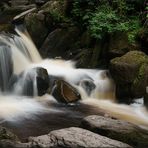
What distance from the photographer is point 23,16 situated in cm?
1356

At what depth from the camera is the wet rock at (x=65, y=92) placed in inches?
383

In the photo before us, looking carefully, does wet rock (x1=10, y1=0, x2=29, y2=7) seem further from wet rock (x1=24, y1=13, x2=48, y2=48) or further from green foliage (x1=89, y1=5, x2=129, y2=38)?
green foliage (x1=89, y1=5, x2=129, y2=38)

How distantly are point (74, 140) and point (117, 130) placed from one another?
1.10 meters

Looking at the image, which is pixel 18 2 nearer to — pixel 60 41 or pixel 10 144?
pixel 60 41

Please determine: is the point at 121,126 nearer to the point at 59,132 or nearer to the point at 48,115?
the point at 59,132

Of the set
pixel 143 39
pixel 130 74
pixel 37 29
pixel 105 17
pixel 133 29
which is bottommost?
pixel 130 74

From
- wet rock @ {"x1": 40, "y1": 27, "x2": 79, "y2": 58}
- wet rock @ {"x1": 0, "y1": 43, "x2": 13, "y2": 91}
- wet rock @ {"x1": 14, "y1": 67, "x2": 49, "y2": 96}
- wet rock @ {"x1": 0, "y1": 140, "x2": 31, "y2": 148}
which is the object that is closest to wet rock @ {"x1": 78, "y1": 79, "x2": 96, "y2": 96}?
wet rock @ {"x1": 14, "y1": 67, "x2": 49, "y2": 96}

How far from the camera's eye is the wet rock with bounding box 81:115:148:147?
22.1ft

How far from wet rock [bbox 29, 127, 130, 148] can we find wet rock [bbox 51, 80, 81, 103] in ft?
11.0

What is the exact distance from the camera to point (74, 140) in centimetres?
606

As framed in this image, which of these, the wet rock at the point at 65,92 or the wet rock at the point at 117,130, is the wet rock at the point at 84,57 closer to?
the wet rock at the point at 65,92

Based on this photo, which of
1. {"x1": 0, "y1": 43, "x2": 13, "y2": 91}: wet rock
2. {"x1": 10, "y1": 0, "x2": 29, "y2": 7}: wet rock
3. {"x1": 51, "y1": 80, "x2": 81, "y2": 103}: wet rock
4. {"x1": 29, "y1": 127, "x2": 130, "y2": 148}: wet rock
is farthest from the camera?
{"x1": 10, "y1": 0, "x2": 29, "y2": 7}: wet rock

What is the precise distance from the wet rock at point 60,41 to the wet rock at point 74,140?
6.54 metres

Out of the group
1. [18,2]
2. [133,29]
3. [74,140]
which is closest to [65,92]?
[133,29]
